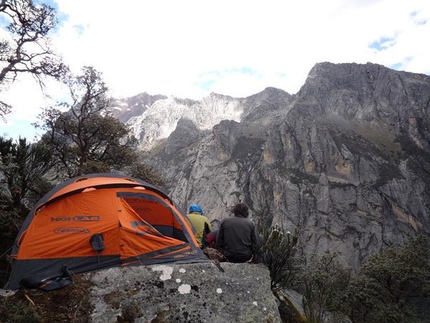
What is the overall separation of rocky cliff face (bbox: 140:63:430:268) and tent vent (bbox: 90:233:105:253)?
74.2 metres

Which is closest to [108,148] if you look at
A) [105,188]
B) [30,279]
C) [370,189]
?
[105,188]

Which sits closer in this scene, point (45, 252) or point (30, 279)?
point (30, 279)

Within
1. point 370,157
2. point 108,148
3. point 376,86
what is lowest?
point 370,157

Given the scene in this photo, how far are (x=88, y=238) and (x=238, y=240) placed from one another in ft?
9.92

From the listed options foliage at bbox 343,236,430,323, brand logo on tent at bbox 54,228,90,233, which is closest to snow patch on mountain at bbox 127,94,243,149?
foliage at bbox 343,236,430,323

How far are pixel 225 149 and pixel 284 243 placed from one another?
10192cm

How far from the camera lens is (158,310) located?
405 cm

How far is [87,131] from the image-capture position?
18.4 metres

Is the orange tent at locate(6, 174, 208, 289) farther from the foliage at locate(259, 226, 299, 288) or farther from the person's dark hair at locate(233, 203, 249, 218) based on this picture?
the foliage at locate(259, 226, 299, 288)

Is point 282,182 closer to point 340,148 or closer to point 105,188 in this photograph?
point 340,148

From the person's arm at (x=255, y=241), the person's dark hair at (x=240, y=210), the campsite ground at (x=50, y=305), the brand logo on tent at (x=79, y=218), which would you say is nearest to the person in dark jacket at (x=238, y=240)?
the person's arm at (x=255, y=241)

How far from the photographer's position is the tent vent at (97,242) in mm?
5203

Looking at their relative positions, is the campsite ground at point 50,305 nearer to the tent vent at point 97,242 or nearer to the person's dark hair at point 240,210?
the tent vent at point 97,242

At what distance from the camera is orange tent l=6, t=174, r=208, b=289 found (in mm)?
5164
